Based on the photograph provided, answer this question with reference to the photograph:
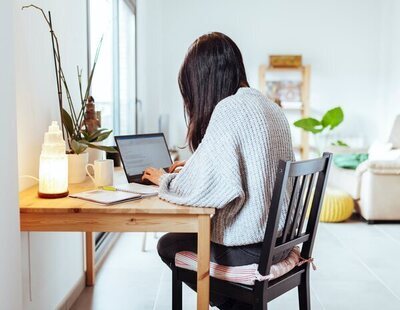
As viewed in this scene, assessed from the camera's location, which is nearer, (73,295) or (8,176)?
(8,176)

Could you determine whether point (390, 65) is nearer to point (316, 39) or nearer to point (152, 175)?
point (316, 39)

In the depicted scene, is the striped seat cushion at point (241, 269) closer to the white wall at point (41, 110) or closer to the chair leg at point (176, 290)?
the chair leg at point (176, 290)

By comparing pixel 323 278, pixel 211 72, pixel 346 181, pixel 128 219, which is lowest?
pixel 323 278

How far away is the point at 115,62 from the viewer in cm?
404

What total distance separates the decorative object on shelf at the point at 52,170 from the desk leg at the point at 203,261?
48 centimetres

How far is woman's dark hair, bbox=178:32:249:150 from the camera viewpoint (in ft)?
5.65

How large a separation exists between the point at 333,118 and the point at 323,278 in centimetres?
317

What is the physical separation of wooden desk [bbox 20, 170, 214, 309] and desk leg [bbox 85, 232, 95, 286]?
3.83 feet

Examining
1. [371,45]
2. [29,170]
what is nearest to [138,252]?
[29,170]

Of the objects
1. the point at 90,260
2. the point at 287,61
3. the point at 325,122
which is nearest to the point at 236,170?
the point at 90,260

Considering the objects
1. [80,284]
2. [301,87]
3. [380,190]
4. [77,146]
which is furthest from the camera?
[301,87]

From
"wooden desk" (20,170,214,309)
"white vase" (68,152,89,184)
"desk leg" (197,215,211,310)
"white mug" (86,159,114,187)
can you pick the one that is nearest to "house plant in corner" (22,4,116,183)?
"white vase" (68,152,89,184)

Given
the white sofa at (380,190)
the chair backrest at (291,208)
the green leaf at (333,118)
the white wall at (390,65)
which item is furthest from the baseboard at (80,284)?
the white wall at (390,65)

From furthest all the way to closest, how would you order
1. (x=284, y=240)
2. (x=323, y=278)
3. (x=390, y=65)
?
(x=390, y=65), (x=323, y=278), (x=284, y=240)
